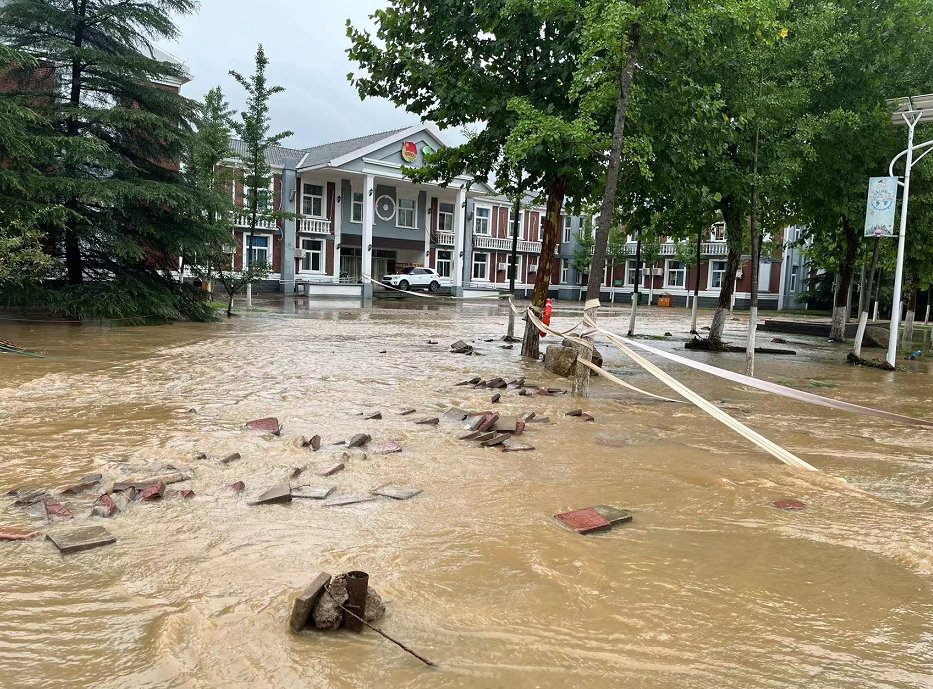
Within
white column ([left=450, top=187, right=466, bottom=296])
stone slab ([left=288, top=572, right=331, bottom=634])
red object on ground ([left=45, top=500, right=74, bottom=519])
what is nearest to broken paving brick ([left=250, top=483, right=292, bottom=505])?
red object on ground ([left=45, top=500, right=74, bottom=519])

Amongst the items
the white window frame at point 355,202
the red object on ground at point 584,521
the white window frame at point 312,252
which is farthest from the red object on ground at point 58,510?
the white window frame at point 355,202

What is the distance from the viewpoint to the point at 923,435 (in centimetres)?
780

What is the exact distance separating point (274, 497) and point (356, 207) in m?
43.1

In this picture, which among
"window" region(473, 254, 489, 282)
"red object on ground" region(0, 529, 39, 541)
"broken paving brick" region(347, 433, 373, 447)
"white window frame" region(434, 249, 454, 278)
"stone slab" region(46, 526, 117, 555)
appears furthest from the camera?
"window" region(473, 254, 489, 282)

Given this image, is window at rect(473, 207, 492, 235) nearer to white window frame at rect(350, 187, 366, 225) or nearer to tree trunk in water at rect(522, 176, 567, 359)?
white window frame at rect(350, 187, 366, 225)

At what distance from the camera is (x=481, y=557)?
12.4 feet

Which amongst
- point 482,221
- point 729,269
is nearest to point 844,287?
point 729,269

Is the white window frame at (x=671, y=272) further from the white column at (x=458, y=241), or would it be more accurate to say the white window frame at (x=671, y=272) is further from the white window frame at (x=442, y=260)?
the white column at (x=458, y=241)

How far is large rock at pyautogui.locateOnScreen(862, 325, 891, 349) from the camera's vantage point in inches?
856

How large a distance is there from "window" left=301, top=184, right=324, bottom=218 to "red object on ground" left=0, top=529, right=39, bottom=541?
41400 mm

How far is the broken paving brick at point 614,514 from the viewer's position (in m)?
4.35

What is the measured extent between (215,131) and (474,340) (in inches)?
633

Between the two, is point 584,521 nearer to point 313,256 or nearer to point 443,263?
point 313,256

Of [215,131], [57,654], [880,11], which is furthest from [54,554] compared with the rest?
[215,131]
